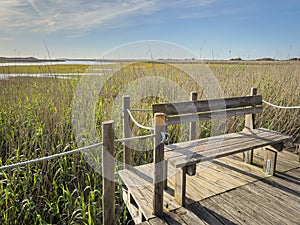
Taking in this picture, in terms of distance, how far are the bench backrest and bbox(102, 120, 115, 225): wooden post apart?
68 centimetres

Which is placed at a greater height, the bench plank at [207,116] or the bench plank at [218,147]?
the bench plank at [207,116]

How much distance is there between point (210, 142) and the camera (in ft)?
7.53

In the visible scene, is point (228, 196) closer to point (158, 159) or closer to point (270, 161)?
point (270, 161)

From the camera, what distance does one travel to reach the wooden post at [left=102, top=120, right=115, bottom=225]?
150 cm

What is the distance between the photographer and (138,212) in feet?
6.48

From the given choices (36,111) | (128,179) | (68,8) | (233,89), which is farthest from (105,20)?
(128,179)

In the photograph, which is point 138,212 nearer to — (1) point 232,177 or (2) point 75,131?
(1) point 232,177

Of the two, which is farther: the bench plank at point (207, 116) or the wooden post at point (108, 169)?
the bench plank at point (207, 116)

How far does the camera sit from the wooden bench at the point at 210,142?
1.84 metres

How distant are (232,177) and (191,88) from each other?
9.26 feet

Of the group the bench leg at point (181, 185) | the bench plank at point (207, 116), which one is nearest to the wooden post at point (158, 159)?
the bench leg at point (181, 185)

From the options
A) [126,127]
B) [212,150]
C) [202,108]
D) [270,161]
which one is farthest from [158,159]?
[270,161]

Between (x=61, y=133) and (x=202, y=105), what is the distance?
182 centimetres

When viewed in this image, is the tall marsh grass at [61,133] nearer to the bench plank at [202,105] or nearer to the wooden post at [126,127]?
the wooden post at [126,127]
